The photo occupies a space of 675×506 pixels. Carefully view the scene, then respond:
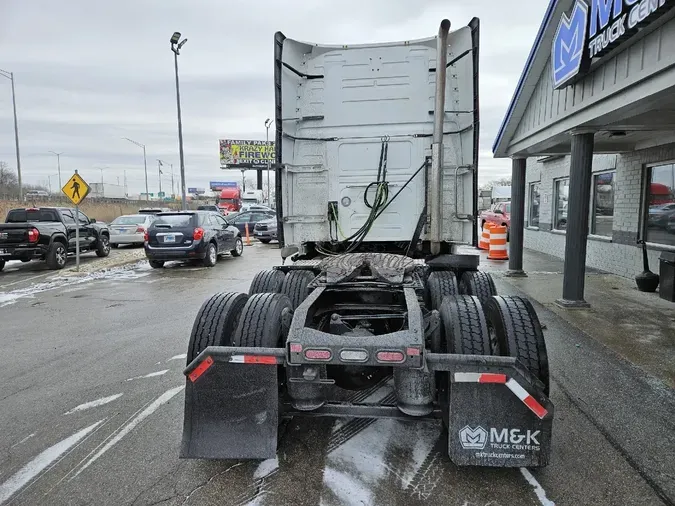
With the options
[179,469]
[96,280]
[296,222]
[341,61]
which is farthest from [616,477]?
[96,280]

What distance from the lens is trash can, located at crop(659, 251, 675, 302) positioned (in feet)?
21.8

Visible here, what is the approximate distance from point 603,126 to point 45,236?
43.5ft

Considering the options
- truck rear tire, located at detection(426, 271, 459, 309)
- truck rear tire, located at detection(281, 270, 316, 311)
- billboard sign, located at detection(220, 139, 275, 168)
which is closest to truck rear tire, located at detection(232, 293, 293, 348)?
truck rear tire, located at detection(281, 270, 316, 311)

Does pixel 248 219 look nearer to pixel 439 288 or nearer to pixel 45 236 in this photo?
pixel 45 236

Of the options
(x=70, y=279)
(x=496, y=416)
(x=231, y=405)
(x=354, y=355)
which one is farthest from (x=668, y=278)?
(x=70, y=279)

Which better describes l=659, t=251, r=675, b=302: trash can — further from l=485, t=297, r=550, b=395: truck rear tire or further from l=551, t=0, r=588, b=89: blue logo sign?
l=485, t=297, r=550, b=395: truck rear tire

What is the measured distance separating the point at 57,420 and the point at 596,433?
4.13m

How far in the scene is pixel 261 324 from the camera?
3199 mm

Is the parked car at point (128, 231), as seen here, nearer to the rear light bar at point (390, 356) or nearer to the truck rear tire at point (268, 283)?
the truck rear tire at point (268, 283)

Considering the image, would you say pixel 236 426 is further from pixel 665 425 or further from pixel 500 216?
pixel 500 216

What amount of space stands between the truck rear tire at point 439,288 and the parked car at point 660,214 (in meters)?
6.06

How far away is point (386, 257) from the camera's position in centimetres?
485

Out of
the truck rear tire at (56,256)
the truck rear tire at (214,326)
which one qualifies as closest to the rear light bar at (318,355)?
the truck rear tire at (214,326)

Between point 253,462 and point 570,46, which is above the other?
point 570,46
